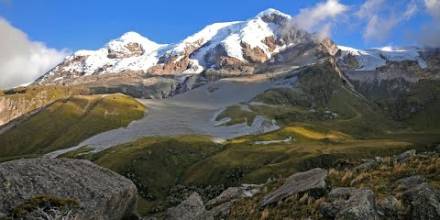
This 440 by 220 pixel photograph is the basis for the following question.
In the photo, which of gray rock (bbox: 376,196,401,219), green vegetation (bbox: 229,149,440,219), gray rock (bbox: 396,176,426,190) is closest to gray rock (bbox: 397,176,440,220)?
green vegetation (bbox: 229,149,440,219)

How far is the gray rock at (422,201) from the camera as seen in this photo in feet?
92.7

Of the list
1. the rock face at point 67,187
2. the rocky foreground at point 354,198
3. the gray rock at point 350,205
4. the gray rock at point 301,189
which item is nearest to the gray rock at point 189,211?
the rocky foreground at point 354,198

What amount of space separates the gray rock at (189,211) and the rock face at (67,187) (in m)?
3.36

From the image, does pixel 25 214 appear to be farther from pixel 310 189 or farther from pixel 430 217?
pixel 430 217

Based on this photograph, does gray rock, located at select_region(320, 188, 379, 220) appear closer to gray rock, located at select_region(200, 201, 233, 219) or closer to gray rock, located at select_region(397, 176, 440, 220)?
gray rock, located at select_region(397, 176, 440, 220)

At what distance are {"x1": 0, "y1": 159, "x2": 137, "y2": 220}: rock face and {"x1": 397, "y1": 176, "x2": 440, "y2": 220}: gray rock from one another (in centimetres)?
1687

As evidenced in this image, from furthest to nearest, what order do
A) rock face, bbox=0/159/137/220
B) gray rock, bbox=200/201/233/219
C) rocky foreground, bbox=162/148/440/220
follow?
gray rock, bbox=200/201/233/219
rock face, bbox=0/159/137/220
rocky foreground, bbox=162/148/440/220

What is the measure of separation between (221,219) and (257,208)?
319cm

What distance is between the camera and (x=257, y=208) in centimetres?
3675

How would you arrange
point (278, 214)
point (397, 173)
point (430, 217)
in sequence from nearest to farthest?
point (430, 217), point (278, 214), point (397, 173)

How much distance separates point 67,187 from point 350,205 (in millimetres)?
15762

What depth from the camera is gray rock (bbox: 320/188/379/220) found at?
1123 inches

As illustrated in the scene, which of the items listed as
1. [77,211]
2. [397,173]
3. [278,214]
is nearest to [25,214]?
[77,211]

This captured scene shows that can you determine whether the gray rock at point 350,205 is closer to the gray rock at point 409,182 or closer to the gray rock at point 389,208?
the gray rock at point 389,208
